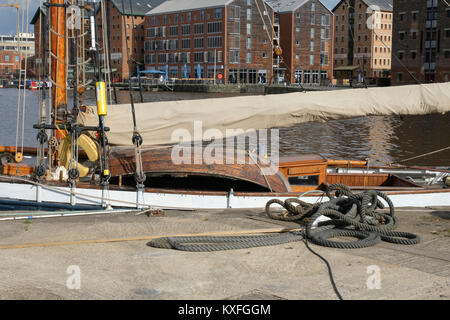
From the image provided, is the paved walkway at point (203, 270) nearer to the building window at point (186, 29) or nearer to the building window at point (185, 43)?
the building window at point (186, 29)

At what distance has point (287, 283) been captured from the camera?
16.1 ft

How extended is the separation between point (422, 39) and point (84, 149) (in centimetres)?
6689

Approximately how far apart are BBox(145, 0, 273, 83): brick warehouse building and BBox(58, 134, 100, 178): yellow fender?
73733 mm

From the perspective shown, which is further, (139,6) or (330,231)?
(139,6)

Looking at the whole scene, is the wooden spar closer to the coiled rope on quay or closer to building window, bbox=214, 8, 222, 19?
the coiled rope on quay

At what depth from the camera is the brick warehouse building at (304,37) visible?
8950 centimetres

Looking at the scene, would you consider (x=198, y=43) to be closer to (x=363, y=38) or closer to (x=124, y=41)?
(x=124, y=41)

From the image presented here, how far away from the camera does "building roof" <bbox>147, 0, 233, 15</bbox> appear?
83.8 meters

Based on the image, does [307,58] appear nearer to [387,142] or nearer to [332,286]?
[387,142]

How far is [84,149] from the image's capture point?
9.23m

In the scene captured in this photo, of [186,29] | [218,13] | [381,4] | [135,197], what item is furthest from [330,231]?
[381,4]

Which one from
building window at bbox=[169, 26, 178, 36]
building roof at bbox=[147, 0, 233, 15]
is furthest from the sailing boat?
building window at bbox=[169, 26, 178, 36]

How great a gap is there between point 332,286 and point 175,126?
205 inches

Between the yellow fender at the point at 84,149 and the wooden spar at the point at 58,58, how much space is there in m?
Result: 1.14
